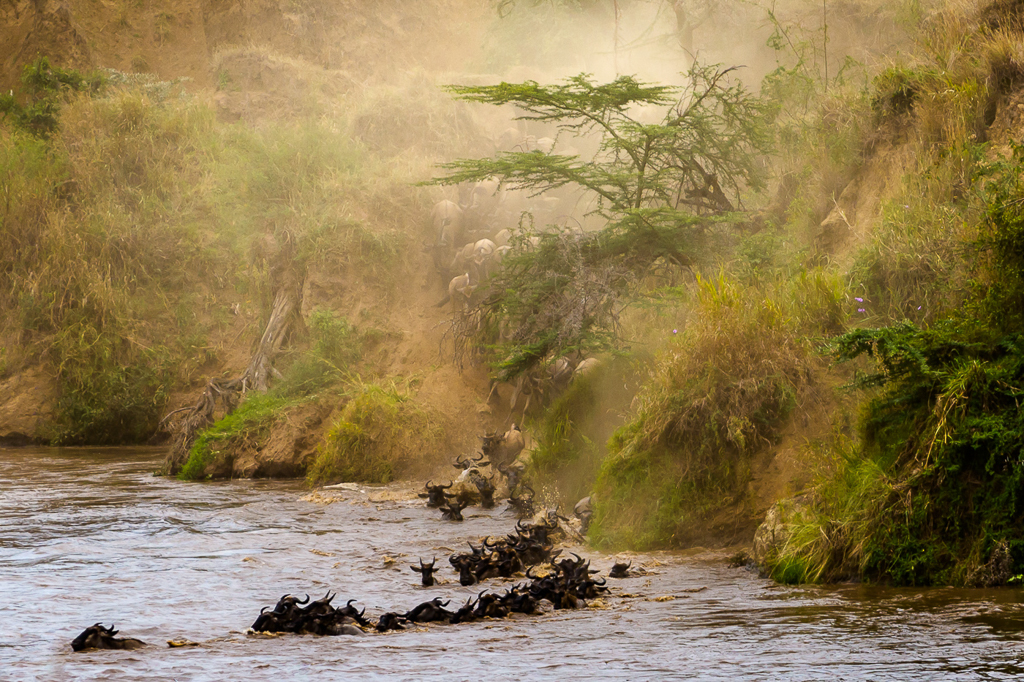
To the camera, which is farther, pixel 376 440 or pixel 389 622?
pixel 376 440

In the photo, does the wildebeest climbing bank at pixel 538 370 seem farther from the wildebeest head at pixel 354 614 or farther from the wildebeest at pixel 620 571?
the wildebeest head at pixel 354 614

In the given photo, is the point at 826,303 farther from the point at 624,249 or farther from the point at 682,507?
the point at 624,249

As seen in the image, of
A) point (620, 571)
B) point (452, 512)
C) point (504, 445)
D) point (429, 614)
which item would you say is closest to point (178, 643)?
point (429, 614)

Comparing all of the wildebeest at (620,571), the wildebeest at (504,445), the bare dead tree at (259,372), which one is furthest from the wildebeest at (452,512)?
the bare dead tree at (259,372)

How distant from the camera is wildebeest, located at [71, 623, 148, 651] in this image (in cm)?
554

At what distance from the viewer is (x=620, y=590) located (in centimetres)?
698

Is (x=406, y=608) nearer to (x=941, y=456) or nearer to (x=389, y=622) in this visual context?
(x=389, y=622)

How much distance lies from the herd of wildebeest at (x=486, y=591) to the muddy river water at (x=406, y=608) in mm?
129

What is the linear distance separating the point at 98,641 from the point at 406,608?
2.04 m

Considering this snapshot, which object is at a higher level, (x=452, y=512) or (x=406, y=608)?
(x=452, y=512)

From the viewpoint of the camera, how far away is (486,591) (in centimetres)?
680

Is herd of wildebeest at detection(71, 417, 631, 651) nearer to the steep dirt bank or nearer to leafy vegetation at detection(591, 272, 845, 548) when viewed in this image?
leafy vegetation at detection(591, 272, 845, 548)

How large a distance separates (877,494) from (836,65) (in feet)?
52.0

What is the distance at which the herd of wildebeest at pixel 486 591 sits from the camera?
6.01 metres
